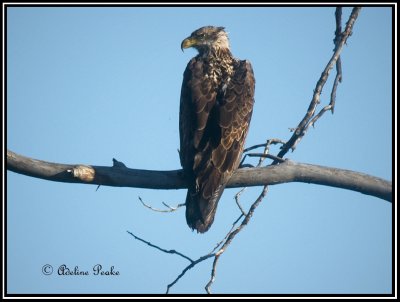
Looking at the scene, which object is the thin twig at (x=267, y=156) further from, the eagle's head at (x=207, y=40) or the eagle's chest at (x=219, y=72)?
the eagle's head at (x=207, y=40)

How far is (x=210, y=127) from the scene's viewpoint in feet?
19.7

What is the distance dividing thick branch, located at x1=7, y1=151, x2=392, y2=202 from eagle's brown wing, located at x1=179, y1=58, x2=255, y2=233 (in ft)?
0.79

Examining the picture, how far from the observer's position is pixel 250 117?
252 inches

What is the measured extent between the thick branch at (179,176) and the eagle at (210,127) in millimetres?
246

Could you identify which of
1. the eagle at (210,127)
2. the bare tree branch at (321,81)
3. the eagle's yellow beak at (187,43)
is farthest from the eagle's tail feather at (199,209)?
the eagle's yellow beak at (187,43)

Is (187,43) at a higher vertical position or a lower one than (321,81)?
Answer: higher

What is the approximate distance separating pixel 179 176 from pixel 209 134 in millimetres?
734

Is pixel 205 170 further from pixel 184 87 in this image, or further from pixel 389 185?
pixel 389 185

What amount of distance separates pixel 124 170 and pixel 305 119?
1788 mm

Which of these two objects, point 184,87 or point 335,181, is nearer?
point 335,181

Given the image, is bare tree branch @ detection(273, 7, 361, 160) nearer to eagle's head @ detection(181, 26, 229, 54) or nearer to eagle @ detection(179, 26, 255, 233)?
eagle @ detection(179, 26, 255, 233)

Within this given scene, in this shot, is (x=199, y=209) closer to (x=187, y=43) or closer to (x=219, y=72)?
(x=219, y=72)

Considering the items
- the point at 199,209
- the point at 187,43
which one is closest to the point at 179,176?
the point at 199,209

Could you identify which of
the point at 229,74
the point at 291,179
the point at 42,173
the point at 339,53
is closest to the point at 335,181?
the point at 291,179
